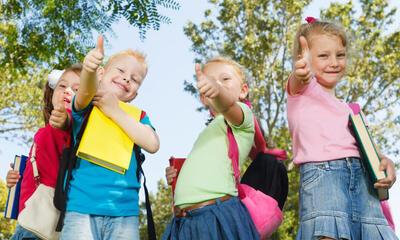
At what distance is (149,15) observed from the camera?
19.8 feet

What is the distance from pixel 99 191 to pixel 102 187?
0.09 feet

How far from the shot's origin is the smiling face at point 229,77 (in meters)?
3.67

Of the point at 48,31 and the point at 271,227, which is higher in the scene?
the point at 48,31

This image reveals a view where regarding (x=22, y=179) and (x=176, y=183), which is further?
(x=22, y=179)

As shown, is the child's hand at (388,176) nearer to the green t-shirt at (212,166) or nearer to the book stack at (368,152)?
the book stack at (368,152)

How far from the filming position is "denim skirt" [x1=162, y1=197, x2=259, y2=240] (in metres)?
3.20

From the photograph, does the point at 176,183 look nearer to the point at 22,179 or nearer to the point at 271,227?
the point at 271,227

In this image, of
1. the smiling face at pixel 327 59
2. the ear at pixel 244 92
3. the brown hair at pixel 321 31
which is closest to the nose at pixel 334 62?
the smiling face at pixel 327 59

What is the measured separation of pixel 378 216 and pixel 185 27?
46.6 ft

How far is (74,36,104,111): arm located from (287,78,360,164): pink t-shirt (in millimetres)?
1105

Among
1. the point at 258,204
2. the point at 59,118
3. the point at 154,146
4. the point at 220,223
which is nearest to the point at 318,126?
the point at 258,204

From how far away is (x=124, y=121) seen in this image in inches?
135

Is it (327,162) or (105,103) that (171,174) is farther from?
(327,162)

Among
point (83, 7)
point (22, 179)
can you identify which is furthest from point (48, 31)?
point (22, 179)
